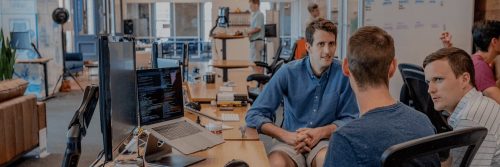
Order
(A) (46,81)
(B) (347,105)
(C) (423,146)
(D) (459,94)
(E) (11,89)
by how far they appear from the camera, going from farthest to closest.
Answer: (A) (46,81), (E) (11,89), (B) (347,105), (D) (459,94), (C) (423,146)

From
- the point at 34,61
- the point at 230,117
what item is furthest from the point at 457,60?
the point at 34,61

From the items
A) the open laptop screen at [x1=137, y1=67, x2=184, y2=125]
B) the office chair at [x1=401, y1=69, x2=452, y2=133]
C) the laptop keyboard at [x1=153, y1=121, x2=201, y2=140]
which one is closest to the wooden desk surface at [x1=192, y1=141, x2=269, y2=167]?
the laptop keyboard at [x1=153, y1=121, x2=201, y2=140]

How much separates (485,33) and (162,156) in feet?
8.56

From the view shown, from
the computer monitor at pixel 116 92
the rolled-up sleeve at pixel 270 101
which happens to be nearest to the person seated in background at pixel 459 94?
the rolled-up sleeve at pixel 270 101

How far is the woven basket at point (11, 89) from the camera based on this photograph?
15.9 ft

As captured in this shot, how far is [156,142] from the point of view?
246 cm

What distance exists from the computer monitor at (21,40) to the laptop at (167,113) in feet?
23.6

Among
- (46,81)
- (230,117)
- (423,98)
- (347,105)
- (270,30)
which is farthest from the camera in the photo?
(270,30)

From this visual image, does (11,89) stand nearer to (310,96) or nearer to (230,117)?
(230,117)

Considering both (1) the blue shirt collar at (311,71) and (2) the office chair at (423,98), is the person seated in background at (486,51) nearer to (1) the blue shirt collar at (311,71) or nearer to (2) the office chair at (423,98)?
(2) the office chair at (423,98)

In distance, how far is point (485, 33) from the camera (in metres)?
3.98

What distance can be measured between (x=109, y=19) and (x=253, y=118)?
10.5 m

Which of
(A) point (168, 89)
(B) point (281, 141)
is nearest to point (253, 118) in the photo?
(B) point (281, 141)

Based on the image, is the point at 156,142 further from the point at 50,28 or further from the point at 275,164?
the point at 50,28
